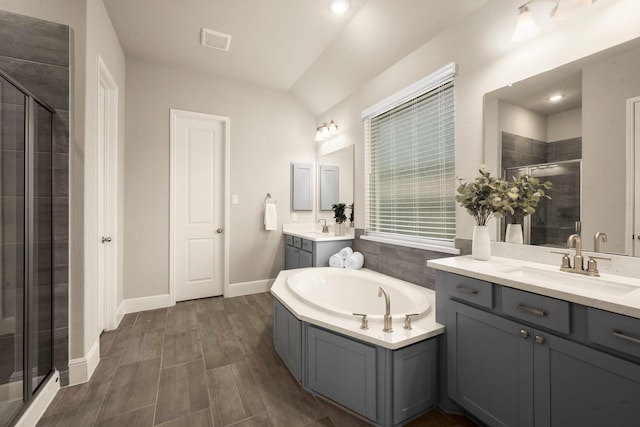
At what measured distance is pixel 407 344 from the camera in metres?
1.42

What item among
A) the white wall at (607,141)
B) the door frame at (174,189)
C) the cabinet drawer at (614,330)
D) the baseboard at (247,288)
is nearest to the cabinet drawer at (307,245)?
the baseboard at (247,288)

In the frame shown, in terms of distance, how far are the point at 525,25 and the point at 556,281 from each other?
1.35 metres

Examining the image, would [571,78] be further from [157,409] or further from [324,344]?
[157,409]

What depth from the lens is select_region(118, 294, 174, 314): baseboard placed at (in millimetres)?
2996

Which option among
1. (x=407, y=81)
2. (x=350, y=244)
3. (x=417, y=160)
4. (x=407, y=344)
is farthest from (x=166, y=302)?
(x=407, y=81)

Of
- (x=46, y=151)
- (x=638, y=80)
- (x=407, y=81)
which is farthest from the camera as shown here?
(x=407, y=81)

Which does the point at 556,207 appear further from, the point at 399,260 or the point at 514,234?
the point at 399,260

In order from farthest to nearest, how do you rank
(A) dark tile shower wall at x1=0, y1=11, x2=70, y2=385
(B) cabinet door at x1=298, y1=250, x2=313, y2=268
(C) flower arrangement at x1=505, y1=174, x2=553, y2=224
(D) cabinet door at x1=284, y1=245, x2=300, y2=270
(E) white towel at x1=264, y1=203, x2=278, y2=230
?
(E) white towel at x1=264, y1=203, x2=278, y2=230 → (D) cabinet door at x1=284, y1=245, x2=300, y2=270 → (B) cabinet door at x1=298, y1=250, x2=313, y2=268 → (A) dark tile shower wall at x1=0, y1=11, x2=70, y2=385 → (C) flower arrangement at x1=505, y1=174, x2=553, y2=224

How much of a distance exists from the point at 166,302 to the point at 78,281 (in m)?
1.49

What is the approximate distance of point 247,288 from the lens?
363 centimetres

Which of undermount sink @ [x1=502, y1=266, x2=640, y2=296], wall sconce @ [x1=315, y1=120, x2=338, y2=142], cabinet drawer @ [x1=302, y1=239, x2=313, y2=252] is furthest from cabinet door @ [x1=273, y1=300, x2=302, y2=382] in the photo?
wall sconce @ [x1=315, y1=120, x2=338, y2=142]

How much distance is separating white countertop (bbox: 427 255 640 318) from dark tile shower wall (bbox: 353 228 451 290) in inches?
21.2

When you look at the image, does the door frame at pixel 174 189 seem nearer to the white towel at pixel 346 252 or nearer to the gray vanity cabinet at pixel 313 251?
the gray vanity cabinet at pixel 313 251

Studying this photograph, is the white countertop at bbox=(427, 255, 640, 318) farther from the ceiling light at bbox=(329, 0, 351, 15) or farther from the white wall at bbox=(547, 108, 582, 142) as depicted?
the ceiling light at bbox=(329, 0, 351, 15)
